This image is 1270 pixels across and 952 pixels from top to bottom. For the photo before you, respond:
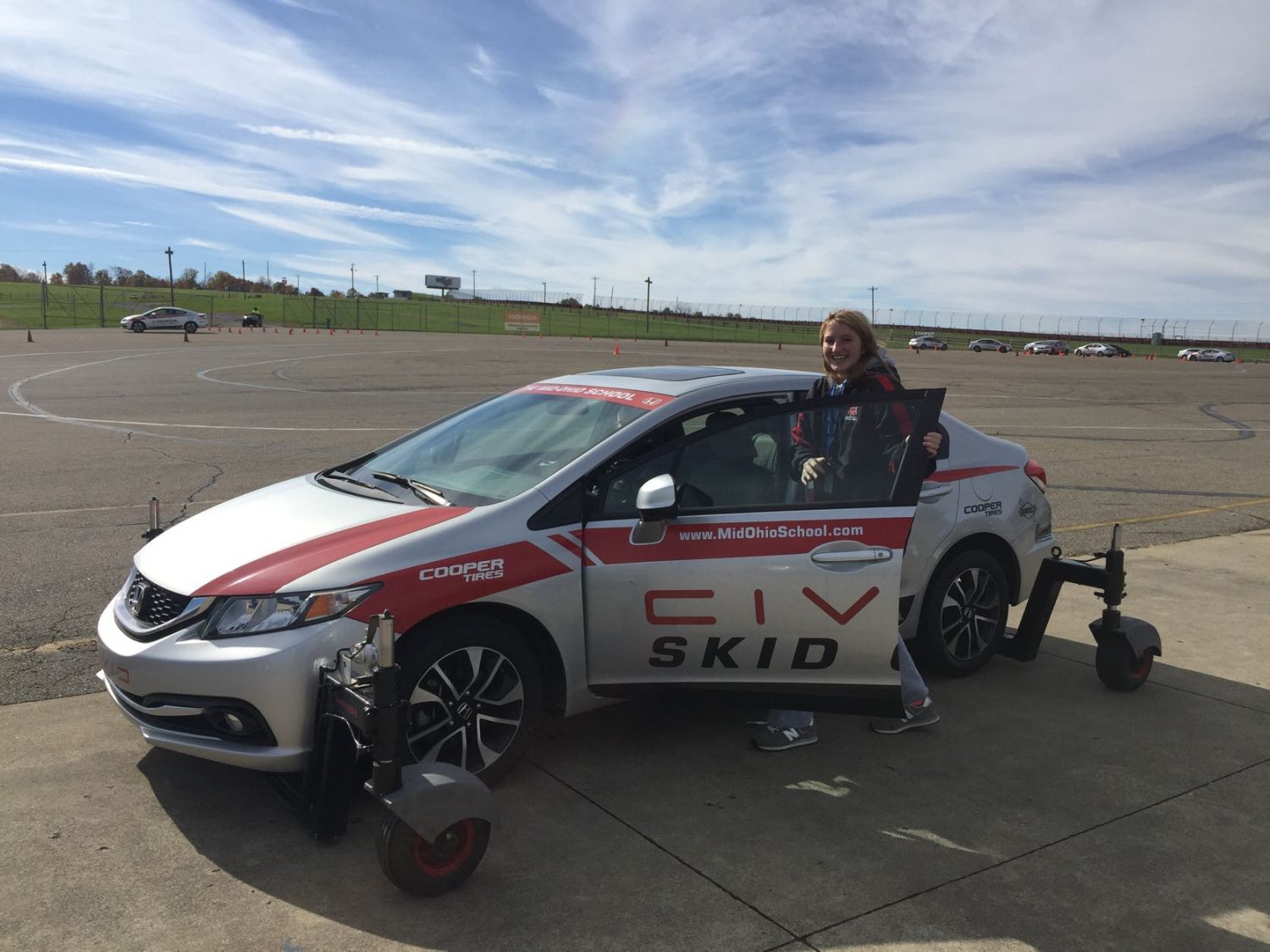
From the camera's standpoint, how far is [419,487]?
414cm

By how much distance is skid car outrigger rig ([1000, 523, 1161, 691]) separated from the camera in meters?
5.00

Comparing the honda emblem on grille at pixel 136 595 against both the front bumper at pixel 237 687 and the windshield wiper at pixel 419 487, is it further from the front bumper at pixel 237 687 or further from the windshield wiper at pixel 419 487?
the windshield wiper at pixel 419 487

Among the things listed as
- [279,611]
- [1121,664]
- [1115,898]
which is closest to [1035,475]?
[1121,664]

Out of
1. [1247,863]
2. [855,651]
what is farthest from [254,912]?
[1247,863]

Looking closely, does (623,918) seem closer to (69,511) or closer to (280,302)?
(69,511)

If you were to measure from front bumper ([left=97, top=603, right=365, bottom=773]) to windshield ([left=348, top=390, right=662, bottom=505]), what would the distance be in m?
0.88

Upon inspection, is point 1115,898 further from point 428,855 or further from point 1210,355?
point 1210,355

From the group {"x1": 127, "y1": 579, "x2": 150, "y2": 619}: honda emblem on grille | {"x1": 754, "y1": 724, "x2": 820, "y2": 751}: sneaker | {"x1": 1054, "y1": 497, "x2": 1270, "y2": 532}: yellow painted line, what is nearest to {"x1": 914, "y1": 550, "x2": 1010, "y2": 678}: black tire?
{"x1": 754, "y1": 724, "x2": 820, "y2": 751}: sneaker

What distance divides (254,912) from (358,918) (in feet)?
1.04

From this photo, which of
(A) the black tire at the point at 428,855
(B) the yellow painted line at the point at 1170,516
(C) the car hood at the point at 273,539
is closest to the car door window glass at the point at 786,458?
(C) the car hood at the point at 273,539

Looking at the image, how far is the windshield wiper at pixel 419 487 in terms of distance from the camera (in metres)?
3.98

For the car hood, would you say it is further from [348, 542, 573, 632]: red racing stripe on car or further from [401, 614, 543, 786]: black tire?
[401, 614, 543, 786]: black tire

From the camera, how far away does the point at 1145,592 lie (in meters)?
6.81

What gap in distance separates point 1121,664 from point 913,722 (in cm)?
127
